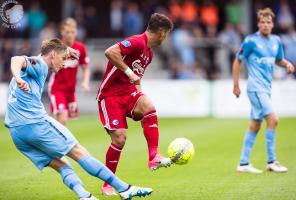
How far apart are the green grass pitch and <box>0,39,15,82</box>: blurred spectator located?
720 centimetres

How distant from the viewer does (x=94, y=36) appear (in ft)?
90.8

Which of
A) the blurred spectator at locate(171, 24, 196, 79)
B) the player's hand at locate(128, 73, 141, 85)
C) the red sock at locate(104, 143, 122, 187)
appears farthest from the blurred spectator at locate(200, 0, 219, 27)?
the player's hand at locate(128, 73, 141, 85)

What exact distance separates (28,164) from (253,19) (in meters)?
17.6

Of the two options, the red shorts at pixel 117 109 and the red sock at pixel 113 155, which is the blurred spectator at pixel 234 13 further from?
the red sock at pixel 113 155

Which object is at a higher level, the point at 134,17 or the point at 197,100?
the point at 134,17

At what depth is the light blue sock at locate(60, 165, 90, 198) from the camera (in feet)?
26.1

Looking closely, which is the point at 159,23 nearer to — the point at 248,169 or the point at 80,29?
the point at 248,169

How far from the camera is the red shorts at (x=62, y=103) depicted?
13.2m

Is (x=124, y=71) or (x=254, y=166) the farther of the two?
(x=254, y=166)

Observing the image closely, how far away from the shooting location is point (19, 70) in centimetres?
766

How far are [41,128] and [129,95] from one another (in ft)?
6.40

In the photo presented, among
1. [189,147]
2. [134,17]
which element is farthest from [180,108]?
[189,147]

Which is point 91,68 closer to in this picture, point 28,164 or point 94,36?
point 94,36

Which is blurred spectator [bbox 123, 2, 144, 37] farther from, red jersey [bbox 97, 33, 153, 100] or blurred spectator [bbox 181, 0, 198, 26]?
red jersey [bbox 97, 33, 153, 100]
